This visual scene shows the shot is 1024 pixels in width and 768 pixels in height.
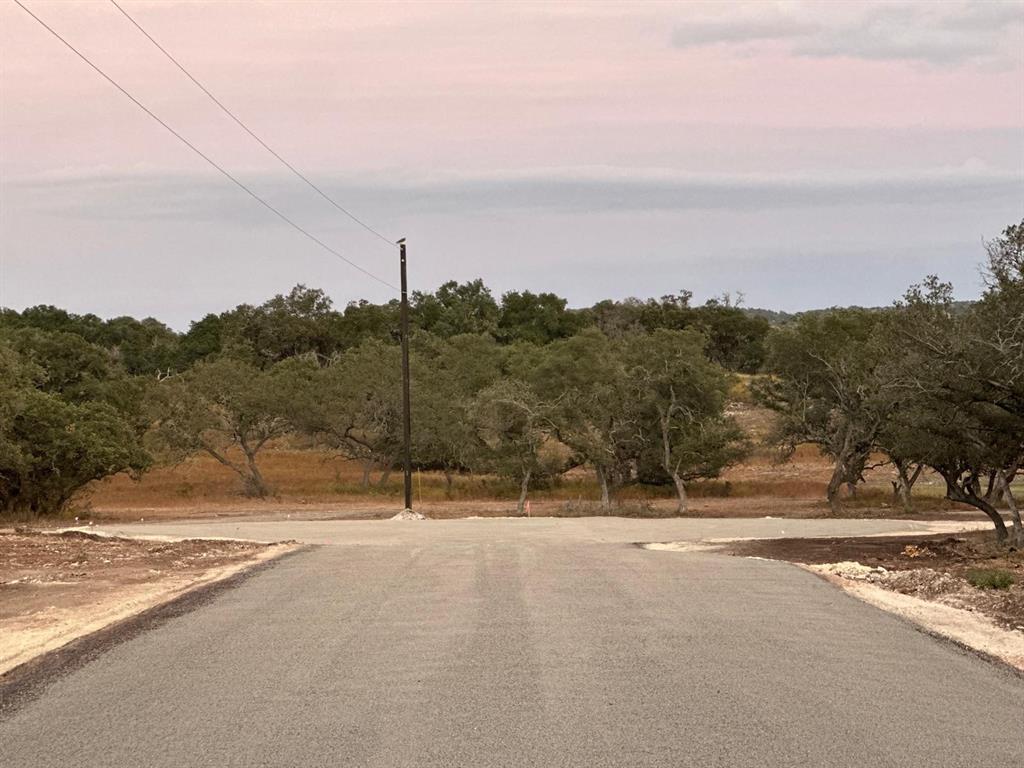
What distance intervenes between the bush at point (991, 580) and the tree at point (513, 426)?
29.6 meters

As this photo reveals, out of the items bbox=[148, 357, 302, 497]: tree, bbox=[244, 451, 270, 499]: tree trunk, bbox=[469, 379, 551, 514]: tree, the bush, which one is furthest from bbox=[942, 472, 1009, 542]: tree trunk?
bbox=[244, 451, 270, 499]: tree trunk

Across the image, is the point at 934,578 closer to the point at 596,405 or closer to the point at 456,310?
the point at 596,405

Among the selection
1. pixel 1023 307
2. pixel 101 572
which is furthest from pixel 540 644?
pixel 1023 307

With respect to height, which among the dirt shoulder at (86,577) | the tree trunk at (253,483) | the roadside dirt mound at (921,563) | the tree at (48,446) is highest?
the tree at (48,446)

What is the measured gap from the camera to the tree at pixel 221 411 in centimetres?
5378

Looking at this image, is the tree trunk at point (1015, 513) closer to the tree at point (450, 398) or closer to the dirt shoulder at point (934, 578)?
the dirt shoulder at point (934, 578)

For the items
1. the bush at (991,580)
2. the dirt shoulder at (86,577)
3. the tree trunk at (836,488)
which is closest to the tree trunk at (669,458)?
the tree trunk at (836,488)

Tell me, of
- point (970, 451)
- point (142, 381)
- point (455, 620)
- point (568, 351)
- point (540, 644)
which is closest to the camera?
point (540, 644)

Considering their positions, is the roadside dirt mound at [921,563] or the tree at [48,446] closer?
the roadside dirt mound at [921,563]

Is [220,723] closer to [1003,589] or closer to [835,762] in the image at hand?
[835,762]

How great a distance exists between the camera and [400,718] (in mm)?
7656

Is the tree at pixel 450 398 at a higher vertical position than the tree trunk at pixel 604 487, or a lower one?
higher

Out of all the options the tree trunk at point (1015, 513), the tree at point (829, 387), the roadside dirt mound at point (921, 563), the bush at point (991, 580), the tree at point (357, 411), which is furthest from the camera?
the tree at point (357, 411)

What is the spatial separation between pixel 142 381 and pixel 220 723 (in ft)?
206
